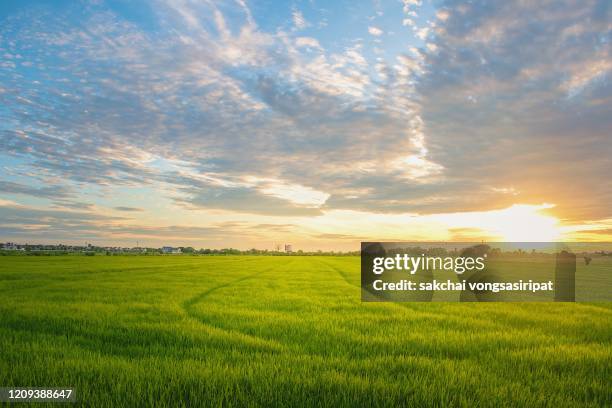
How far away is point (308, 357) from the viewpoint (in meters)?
6.20

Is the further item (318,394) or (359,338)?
(359,338)

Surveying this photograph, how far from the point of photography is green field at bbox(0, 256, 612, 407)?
462 cm

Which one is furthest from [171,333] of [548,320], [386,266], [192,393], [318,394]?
[386,266]

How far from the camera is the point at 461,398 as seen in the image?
4453mm

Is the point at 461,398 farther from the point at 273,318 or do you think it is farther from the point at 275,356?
the point at 273,318

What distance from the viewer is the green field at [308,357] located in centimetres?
462

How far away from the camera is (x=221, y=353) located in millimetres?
6578

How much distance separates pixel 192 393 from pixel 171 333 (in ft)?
13.2

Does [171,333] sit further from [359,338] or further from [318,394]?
[318,394]

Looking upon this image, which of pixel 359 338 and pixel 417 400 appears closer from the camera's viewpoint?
pixel 417 400

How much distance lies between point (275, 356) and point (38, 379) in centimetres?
345

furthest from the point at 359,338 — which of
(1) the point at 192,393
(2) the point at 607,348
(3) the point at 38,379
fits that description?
(3) the point at 38,379

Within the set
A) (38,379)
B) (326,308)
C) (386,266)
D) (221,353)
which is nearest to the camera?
(38,379)

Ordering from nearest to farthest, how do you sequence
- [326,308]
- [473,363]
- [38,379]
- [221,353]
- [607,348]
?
[38,379]
[473,363]
[221,353]
[607,348]
[326,308]
